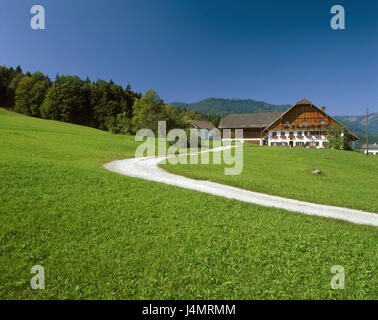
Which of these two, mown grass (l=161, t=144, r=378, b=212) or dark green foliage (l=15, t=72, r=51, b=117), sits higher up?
dark green foliage (l=15, t=72, r=51, b=117)

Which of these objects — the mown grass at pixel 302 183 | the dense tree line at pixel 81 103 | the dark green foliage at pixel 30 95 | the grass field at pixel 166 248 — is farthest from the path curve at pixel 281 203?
the dark green foliage at pixel 30 95

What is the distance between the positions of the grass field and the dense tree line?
55.6m

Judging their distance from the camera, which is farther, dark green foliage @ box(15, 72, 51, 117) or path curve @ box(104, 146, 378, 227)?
dark green foliage @ box(15, 72, 51, 117)

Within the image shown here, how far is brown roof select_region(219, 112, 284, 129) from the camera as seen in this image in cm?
7044

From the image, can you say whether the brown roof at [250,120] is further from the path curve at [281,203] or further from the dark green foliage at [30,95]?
the dark green foliage at [30,95]

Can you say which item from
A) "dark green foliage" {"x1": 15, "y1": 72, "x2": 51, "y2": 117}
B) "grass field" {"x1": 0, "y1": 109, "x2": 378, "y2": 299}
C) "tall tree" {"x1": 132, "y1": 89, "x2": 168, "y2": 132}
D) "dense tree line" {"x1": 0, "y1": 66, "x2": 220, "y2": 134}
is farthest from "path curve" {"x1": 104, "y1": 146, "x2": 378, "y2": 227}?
"dark green foliage" {"x1": 15, "y1": 72, "x2": 51, "y2": 117}

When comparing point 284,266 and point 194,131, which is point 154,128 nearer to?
point 194,131

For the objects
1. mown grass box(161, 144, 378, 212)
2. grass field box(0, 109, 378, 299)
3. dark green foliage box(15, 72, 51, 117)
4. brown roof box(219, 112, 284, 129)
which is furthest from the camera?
dark green foliage box(15, 72, 51, 117)

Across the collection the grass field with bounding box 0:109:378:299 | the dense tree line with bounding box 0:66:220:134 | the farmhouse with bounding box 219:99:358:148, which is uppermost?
the dense tree line with bounding box 0:66:220:134

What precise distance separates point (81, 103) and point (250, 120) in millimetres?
62786

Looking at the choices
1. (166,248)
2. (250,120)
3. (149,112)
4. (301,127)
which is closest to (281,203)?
(166,248)

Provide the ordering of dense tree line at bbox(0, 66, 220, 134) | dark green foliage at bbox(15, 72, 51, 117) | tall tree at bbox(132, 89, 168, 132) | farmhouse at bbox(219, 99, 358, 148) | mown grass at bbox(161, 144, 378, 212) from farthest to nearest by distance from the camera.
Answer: dark green foliage at bbox(15, 72, 51, 117)
dense tree line at bbox(0, 66, 220, 134)
tall tree at bbox(132, 89, 168, 132)
farmhouse at bbox(219, 99, 358, 148)
mown grass at bbox(161, 144, 378, 212)

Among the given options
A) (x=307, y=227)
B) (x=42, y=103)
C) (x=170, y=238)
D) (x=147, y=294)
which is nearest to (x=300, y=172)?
(x=307, y=227)

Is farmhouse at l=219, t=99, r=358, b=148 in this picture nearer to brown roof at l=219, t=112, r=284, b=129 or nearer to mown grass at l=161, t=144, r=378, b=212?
brown roof at l=219, t=112, r=284, b=129
